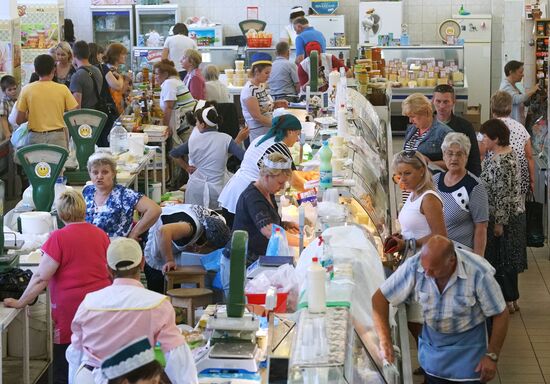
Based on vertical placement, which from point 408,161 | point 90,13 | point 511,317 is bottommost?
point 511,317

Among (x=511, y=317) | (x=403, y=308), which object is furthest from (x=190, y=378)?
(x=511, y=317)

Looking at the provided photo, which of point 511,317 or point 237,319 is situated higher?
point 237,319

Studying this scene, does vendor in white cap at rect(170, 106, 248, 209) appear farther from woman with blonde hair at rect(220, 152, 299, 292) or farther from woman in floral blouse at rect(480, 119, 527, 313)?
woman with blonde hair at rect(220, 152, 299, 292)

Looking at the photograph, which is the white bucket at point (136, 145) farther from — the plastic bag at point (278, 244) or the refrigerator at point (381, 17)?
the refrigerator at point (381, 17)

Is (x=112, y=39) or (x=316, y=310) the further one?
(x=112, y=39)

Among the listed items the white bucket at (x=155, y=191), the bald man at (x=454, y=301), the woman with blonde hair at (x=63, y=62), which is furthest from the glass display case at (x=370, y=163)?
the woman with blonde hair at (x=63, y=62)

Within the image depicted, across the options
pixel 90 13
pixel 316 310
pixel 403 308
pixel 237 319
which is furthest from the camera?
pixel 90 13

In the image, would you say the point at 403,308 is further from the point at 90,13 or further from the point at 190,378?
the point at 90,13

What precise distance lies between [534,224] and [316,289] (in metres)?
5.77

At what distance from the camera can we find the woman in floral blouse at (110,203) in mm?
7602

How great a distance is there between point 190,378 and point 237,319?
404 mm

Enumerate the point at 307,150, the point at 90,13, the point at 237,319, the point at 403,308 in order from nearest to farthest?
the point at 237,319 → the point at 403,308 → the point at 307,150 → the point at 90,13

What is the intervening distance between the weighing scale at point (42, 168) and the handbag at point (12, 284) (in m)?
2.10

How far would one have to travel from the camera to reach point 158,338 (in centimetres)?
511
